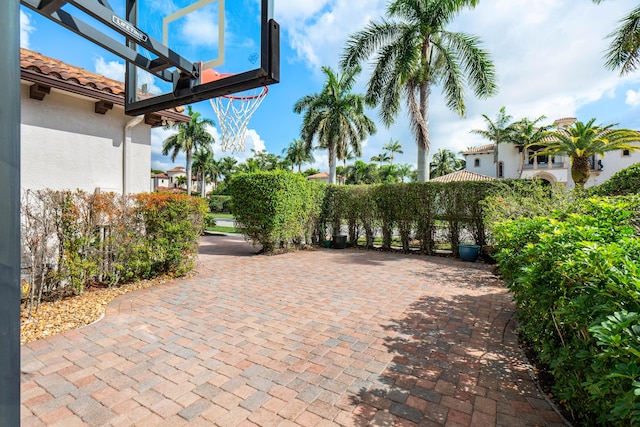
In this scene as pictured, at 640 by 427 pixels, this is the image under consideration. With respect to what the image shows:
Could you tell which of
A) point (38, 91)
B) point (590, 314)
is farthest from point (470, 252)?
point (38, 91)

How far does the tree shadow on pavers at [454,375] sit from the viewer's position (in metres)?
2.70

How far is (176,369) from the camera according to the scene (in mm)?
3338

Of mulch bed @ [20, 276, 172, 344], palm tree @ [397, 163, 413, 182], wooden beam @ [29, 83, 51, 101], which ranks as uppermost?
palm tree @ [397, 163, 413, 182]

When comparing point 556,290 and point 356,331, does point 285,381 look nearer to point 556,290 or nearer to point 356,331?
point 356,331

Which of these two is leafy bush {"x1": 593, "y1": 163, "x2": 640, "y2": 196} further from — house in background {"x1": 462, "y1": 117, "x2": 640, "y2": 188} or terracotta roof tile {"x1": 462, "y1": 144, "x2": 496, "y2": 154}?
terracotta roof tile {"x1": 462, "y1": 144, "x2": 496, "y2": 154}

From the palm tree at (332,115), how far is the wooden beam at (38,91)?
17.9m

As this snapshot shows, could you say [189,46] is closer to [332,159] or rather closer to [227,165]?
[332,159]

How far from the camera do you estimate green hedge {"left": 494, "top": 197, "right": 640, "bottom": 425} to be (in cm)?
152

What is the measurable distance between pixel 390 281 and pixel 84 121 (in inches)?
310

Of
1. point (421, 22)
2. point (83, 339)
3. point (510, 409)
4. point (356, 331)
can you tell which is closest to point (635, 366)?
point (510, 409)

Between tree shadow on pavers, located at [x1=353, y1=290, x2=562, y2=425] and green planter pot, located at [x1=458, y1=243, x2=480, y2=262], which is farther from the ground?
green planter pot, located at [x1=458, y1=243, x2=480, y2=262]

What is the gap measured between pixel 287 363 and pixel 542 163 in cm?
4424

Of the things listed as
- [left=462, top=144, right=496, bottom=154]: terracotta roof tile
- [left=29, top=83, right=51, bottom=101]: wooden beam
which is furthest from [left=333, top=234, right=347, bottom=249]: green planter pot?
[left=462, top=144, right=496, bottom=154]: terracotta roof tile

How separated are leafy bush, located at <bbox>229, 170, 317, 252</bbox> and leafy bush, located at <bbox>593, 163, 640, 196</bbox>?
9333 millimetres
